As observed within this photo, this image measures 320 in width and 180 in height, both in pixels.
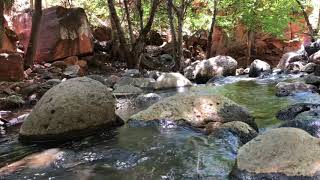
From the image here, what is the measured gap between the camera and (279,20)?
21.2 m

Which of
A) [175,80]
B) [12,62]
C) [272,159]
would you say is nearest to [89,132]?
[272,159]

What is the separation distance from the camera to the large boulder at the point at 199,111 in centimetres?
679

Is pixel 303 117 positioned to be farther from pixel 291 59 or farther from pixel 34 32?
pixel 291 59

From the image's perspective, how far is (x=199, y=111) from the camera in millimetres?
6938

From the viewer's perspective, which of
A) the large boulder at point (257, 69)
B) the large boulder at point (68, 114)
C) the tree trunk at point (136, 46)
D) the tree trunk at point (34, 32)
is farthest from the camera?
the tree trunk at point (136, 46)

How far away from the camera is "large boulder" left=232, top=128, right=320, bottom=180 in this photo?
3977 mm

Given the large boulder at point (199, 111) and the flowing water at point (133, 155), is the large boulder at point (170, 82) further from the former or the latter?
the flowing water at point (133, 155)

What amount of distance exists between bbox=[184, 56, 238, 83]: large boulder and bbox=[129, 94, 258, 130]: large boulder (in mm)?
9064

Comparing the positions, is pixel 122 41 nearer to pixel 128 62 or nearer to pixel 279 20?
pixel 128 62

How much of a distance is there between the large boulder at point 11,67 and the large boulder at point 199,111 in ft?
19.0

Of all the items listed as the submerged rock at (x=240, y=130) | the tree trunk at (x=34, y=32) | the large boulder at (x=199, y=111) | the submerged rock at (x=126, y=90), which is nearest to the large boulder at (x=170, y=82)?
the submerged rock at (x=126, y=90)

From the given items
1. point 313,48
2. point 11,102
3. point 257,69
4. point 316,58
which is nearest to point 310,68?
point 316,58

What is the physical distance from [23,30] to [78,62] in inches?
129

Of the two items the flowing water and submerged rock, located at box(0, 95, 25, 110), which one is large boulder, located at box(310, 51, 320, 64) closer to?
the flowing water
